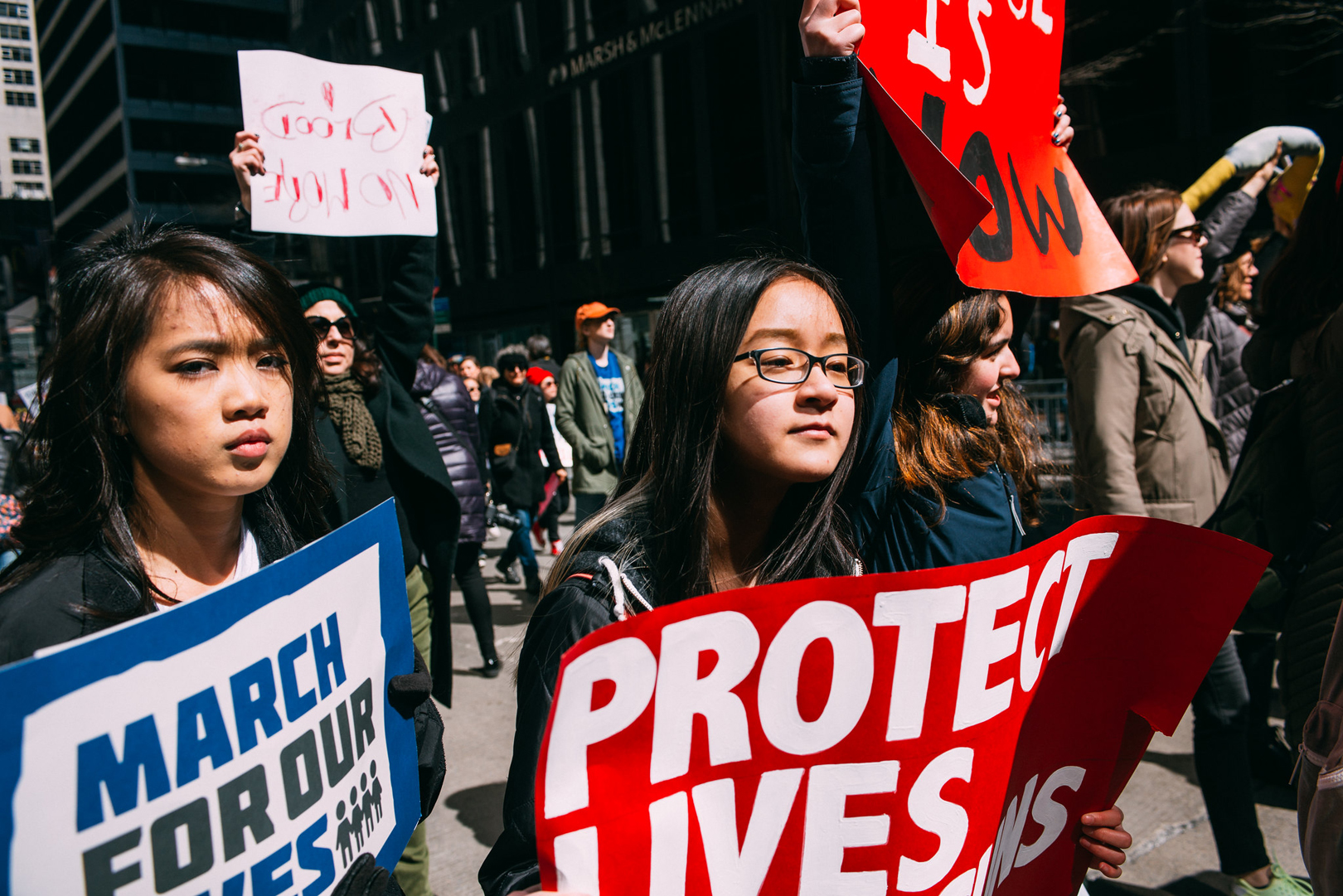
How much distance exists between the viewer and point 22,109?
81562mm

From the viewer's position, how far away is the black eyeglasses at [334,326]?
11.1 ft

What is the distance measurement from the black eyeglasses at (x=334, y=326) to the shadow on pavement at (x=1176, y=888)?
333 centimetres

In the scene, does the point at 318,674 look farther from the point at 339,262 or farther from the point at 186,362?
the point at 339,262

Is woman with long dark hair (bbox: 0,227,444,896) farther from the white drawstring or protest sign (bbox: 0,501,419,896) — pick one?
the white drawstring

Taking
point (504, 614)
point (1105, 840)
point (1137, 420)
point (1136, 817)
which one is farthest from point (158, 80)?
point (1105, 840)

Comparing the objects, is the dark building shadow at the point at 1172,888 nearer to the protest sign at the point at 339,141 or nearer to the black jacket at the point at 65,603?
the black jacket at the point at 65,603

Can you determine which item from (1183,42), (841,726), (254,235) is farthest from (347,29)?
(841,726)

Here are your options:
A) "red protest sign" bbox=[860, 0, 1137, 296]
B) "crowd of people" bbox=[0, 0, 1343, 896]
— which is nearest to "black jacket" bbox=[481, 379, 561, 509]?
"crowd of people" bbox=[0, 0, 1343, 896]

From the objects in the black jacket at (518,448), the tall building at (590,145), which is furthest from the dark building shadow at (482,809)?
the tall building at (590,145)

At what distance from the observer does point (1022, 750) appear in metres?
1.41

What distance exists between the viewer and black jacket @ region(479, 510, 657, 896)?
4.01 ft

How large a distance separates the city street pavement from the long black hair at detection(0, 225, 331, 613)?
1139mm

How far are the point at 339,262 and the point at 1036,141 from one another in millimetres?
38173

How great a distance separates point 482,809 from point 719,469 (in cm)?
282
